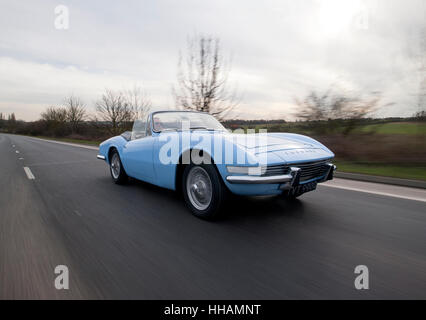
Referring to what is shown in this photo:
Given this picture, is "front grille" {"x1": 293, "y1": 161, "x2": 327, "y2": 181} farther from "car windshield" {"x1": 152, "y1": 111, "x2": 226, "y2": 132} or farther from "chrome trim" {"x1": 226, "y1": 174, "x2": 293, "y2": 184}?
"car windshield" {"x1": 152, "y1": 111, "x2": 226, "y2": 132}

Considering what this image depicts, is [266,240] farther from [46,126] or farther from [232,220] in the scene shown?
[46,126]

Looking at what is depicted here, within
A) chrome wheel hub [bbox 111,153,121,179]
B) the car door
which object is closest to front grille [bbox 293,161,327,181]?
the car door

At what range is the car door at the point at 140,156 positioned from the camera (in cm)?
370

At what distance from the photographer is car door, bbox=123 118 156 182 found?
12.1 feet

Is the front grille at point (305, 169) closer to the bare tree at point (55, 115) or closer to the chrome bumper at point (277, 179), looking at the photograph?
the chrome bumper at point (277, 179)

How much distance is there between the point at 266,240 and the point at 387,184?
12.4 feet

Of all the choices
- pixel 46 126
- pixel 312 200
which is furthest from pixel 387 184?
pixel 46 126

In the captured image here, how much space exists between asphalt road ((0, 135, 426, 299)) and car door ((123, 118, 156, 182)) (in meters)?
0.43

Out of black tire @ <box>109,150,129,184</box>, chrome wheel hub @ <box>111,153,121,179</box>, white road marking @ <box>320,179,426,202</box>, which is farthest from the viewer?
chrome wheel hub @ <box>111,153,121,179</box>

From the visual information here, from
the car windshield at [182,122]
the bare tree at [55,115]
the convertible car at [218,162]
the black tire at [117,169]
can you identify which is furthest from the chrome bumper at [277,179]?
the bare tree at [55,115]

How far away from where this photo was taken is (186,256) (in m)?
2.14

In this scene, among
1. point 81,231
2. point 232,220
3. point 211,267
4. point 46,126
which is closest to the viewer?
point 211,267

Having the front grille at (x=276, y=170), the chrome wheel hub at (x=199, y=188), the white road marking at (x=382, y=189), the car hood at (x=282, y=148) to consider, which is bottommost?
the white road marking at (x=382, y=189)

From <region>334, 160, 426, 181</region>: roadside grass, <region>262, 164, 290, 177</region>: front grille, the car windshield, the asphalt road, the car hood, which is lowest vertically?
the asphalt road
